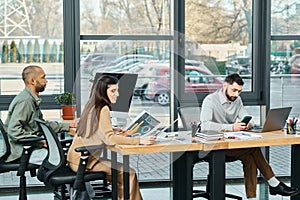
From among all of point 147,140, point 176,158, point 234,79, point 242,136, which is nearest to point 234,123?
point 234,79

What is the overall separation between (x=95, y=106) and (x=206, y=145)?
881mm

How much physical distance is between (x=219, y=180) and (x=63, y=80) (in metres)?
2.22

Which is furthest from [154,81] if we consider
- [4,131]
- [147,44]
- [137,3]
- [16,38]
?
[4,131]

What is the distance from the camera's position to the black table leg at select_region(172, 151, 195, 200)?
4266 millimetres

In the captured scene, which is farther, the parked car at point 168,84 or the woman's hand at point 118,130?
the parked car at point 168,84

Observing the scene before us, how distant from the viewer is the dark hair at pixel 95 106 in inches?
164

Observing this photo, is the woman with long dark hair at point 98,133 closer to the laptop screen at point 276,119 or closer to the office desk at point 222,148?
the office desk at point 222,148

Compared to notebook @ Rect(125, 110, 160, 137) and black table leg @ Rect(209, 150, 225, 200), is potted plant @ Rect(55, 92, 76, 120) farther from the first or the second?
black table leg @ Rect(209, 150, 225, 200)

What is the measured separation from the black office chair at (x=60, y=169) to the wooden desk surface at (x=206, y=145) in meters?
0.23

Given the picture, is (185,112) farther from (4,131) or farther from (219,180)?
(4,131)

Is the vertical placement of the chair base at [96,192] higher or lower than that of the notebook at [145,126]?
lower

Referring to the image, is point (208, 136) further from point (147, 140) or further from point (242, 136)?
point (147, 140)

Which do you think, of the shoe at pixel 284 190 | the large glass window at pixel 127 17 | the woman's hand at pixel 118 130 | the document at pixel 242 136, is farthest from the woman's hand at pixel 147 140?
the large glass window at pixel 127 17

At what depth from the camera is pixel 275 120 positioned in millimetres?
4480
